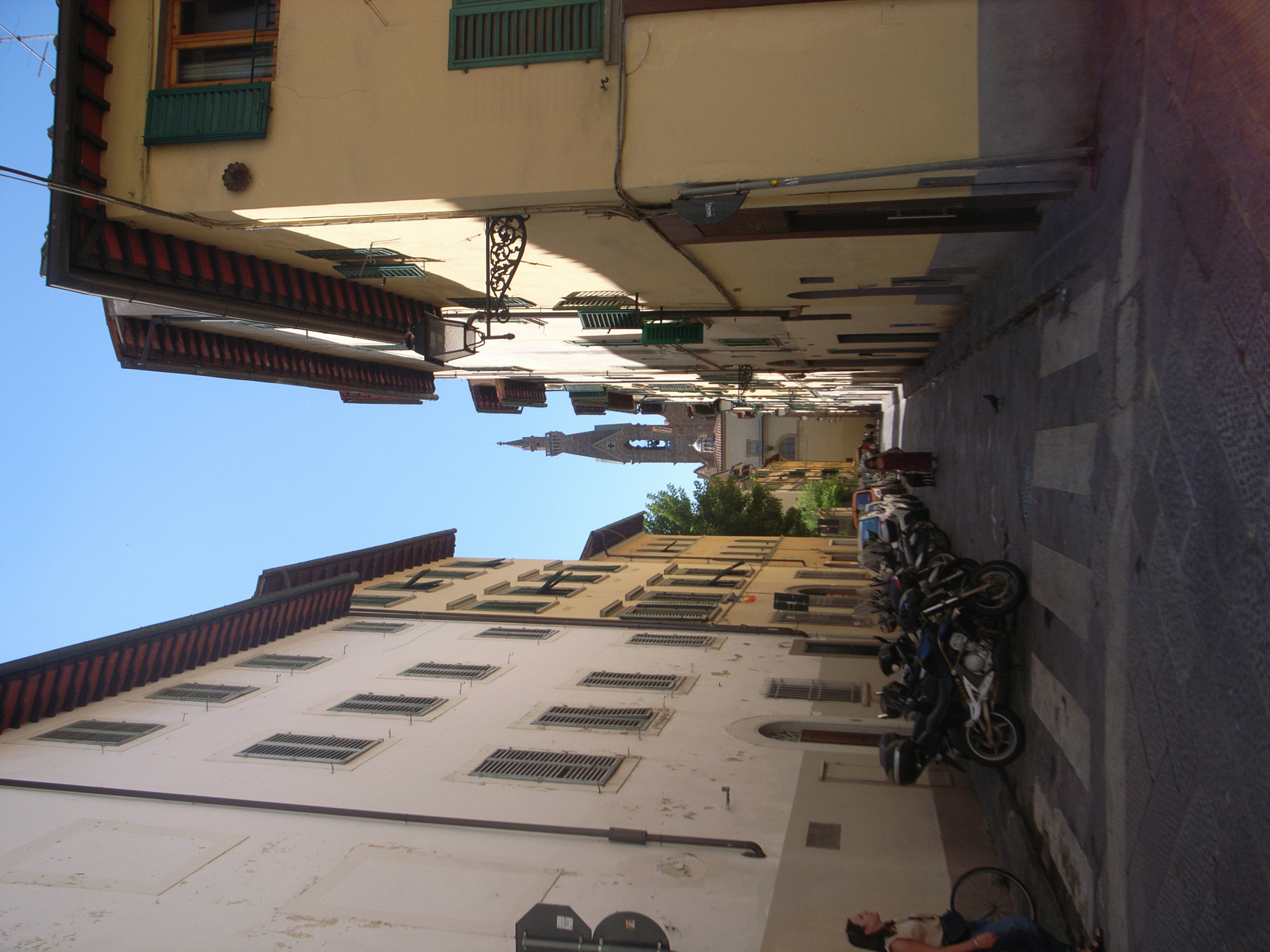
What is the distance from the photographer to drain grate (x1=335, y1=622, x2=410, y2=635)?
1892 centimetres

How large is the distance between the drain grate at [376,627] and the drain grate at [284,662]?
1852mm

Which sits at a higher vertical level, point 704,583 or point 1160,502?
→ point 1160,502

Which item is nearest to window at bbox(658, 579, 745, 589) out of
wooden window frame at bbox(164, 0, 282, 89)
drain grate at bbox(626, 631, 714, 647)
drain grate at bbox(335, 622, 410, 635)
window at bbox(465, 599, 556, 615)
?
window at bbox(465, 599, 556, 615)

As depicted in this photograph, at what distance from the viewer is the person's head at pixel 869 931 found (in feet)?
20.4

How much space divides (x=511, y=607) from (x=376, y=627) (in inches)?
133

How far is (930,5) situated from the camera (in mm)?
6828

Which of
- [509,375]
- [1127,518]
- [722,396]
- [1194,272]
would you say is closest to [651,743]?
[1127,518]

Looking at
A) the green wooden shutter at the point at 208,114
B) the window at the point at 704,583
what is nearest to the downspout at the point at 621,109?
the green wooden shutter at the point at 208,114

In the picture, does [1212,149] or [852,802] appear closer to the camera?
[1212,149]

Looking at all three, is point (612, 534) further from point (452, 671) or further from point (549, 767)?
point (549, 767)

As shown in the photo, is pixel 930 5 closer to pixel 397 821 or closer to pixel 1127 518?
pixel 1127 518

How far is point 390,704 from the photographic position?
14.1 m

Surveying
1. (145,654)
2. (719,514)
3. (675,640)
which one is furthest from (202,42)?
(719,514)

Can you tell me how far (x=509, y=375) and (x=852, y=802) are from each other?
18.0 m
